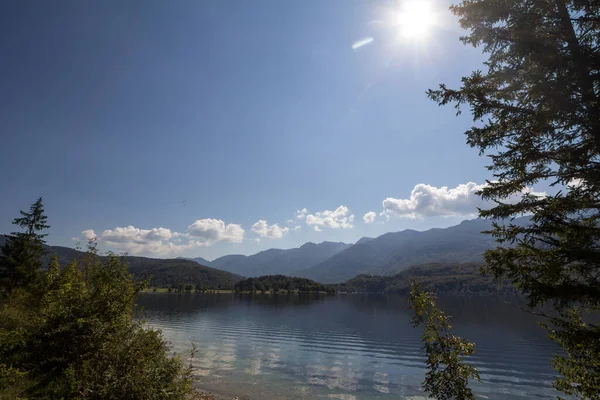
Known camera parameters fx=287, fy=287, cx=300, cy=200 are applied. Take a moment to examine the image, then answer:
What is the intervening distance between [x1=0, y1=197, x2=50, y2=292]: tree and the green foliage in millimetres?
49357

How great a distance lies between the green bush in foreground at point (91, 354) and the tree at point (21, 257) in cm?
3194

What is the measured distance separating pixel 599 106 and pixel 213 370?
40.6m

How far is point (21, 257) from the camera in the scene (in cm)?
3897

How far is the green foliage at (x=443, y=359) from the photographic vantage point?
26.1 feet

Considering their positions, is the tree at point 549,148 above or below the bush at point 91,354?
above

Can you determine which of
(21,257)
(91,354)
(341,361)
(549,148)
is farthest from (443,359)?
(21,257)

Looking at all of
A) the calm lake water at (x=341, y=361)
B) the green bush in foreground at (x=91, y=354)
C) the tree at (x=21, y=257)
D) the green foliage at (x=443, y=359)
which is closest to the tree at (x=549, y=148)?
the green foliage at (x=443, y=359)

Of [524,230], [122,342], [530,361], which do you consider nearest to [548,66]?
[524,230]

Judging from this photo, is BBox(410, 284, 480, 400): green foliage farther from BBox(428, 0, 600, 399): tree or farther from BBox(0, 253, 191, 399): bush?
BBox(0, 253, 191, 399): bush

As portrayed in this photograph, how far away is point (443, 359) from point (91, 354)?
13.7 m

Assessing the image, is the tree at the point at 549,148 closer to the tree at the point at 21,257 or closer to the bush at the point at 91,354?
the bush at the point at 91,354

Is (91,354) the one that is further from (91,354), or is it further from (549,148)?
(549,148)

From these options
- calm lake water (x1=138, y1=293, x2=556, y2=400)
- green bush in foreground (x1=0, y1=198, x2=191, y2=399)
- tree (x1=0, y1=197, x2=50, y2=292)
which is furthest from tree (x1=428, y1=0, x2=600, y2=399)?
tree (x1=0, y1=197, x2=50, y2=292)

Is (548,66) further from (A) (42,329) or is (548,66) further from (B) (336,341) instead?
(B) (336,341)
